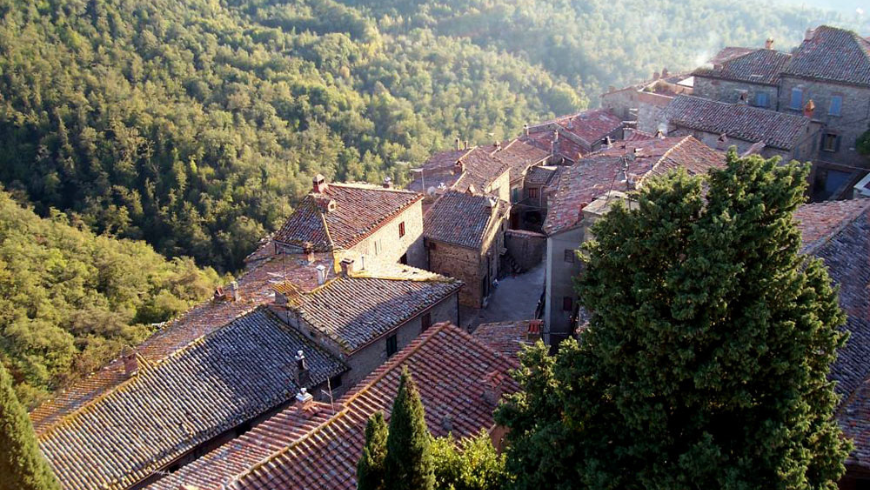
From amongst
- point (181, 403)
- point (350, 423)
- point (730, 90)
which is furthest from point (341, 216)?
point (730, 90)

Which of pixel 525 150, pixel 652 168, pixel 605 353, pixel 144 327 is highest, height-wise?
pixel 605 353

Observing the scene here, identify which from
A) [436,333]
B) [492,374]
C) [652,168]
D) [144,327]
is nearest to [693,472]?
[492,374]

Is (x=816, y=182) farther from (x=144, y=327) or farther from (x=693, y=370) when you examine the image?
(x=144, y=327)

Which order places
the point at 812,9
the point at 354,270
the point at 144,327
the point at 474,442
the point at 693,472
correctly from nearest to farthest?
the point at 693,472 → the point at 474,442 → the point at 354,270 → the point at 144,327 → the point at 812,9

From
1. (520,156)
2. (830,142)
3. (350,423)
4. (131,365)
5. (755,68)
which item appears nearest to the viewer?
(350,423)

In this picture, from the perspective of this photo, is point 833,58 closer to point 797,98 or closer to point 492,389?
Answer: point 797,98

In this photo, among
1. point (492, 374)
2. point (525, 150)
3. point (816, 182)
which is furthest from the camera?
point (525, 150)

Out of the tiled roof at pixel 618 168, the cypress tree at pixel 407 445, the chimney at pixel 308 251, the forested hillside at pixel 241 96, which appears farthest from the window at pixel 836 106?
the forested hillside at pixel 241 96
